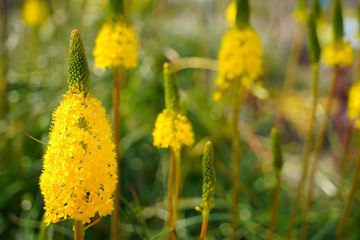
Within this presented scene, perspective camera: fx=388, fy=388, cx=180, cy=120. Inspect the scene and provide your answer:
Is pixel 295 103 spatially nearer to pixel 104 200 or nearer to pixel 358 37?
pixel 358 37

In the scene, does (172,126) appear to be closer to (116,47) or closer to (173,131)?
(173,131)

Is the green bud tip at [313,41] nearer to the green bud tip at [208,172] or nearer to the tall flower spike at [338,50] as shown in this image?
the tall flower spike at [338,50]

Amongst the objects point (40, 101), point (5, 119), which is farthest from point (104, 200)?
point (40, 101)

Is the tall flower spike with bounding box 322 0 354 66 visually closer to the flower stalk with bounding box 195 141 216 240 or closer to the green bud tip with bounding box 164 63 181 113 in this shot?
the green bud tip with bounding box 164 63 181 113

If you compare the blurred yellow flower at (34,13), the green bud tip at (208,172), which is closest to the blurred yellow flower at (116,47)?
the green bud tip at (208,172)

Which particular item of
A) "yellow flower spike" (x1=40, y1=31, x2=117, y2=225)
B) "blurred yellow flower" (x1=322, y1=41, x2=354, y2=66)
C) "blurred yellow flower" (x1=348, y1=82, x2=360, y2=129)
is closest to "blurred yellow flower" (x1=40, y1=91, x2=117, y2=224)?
"yellow flower spike" (x1=40, y1=31, x2=117, y2=225)

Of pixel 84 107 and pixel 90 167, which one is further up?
pixel 84 107

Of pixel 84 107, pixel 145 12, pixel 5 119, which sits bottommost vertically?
pixel 5 119
